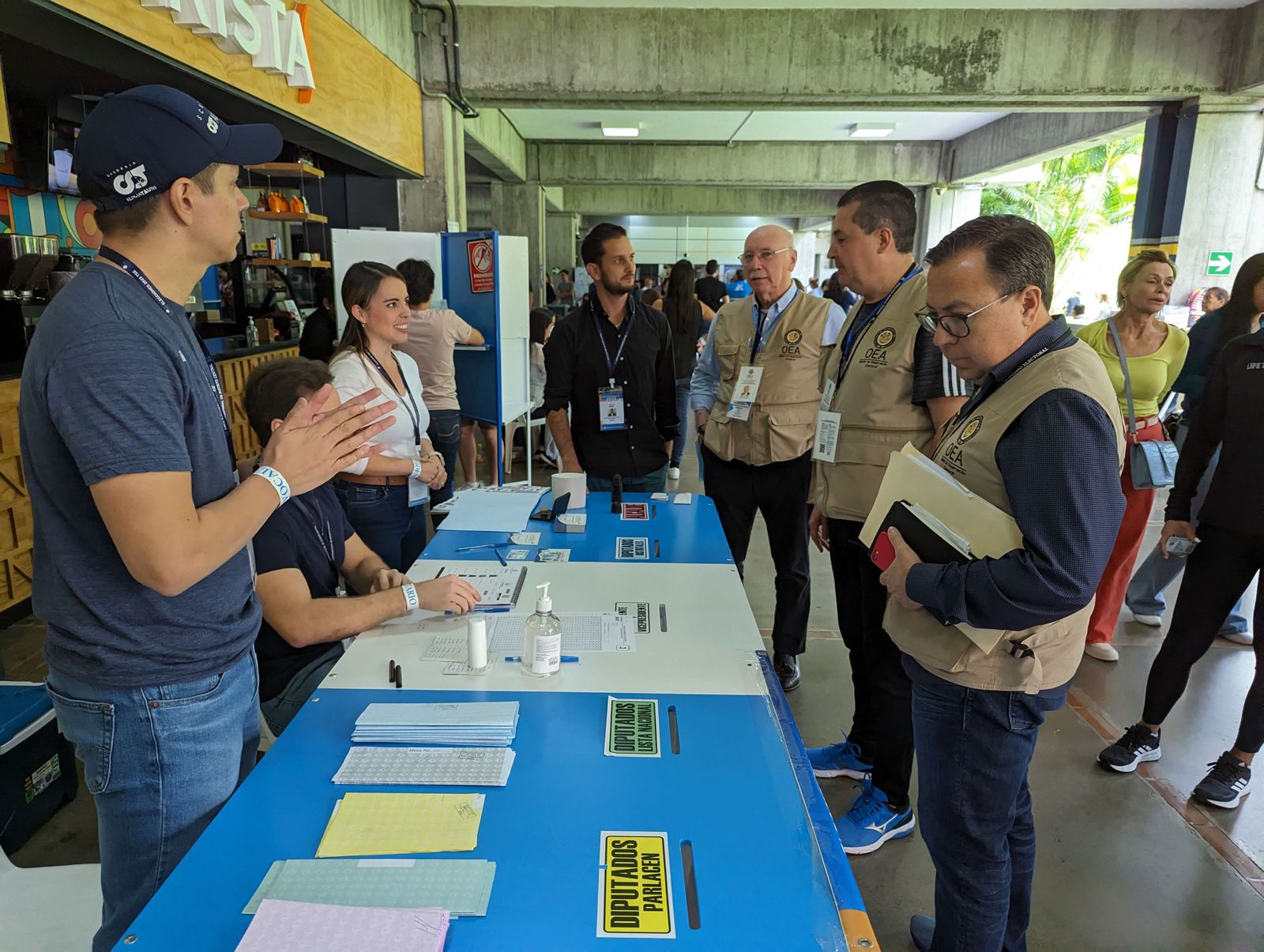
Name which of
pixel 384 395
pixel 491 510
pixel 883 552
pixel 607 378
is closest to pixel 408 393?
pixel 384 395

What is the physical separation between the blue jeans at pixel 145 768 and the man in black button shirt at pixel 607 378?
187 cm

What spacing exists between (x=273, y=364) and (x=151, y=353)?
0.83 m

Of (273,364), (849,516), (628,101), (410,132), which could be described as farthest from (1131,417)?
(410,132)

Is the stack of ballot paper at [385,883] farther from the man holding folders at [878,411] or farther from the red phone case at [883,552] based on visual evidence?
the man holding folders at [878,411]

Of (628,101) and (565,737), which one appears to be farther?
(628,101)

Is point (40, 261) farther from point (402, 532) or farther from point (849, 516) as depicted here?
point (849, 516)

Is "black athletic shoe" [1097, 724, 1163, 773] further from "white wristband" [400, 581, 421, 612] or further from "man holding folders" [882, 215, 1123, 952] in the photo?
"white wristband" [400, 581, 421, 612]

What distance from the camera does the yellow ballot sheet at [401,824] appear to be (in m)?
1.00

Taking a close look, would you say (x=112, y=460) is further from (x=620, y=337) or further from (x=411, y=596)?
(x=620, y=337)

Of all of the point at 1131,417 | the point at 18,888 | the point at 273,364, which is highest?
the point at 273,364

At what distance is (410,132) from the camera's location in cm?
599

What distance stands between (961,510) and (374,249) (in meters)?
4.39

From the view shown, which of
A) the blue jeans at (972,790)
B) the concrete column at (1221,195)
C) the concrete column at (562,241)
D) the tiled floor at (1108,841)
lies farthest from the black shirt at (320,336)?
the concrete column at (562,241)

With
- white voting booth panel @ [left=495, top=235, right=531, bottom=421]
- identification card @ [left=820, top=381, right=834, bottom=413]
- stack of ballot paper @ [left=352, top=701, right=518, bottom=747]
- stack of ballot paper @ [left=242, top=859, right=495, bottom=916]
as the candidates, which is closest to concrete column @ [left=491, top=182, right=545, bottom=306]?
white voting booth panel @ [left=495, top=235, right=531, bottom=421]
